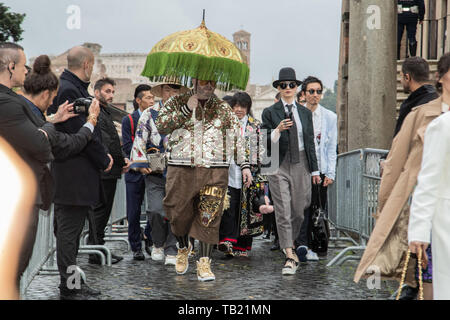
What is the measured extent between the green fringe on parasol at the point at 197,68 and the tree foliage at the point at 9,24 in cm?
3247

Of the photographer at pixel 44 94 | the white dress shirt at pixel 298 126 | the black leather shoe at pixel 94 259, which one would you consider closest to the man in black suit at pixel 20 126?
the photographer at pixel 44 94

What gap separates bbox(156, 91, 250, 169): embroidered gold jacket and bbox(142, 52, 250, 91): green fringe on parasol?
1.52 feet

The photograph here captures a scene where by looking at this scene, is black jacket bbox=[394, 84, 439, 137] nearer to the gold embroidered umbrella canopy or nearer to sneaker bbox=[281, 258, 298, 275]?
the gold embroidered umbrella canopy

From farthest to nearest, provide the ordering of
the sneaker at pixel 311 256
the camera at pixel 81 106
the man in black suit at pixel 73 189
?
the sneaker at pixel 311 256 → the man in black suit at pixel 73 189 → the camera at pixel 81 106

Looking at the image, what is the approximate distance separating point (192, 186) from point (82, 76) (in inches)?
63.2

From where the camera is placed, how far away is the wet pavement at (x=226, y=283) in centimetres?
668

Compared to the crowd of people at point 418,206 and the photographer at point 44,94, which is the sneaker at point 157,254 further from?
the crowd of people at point 418,206

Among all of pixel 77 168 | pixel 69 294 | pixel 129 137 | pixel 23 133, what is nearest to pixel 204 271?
pixel 69 294

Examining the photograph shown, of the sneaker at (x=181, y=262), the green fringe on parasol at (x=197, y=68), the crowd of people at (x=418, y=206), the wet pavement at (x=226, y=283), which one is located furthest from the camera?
the sneaker at (x=181, y=262)

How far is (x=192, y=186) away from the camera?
761cm

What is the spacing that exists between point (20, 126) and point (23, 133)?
5 centimetres

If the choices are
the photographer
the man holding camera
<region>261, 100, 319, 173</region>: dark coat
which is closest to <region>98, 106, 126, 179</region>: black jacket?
the man holding camera

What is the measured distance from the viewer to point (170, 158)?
25.3 feet
